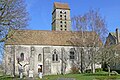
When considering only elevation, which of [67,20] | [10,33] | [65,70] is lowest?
[65,70]

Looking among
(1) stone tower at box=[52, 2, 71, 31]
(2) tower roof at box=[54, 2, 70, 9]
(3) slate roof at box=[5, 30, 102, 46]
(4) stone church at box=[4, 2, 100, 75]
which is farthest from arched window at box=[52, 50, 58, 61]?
(2) tower roof at box=[54, 2, 70, 9]

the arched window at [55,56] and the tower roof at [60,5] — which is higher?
the tower roof at [60,5]

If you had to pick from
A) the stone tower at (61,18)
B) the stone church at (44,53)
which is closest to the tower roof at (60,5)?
the stone tower at (61,18)

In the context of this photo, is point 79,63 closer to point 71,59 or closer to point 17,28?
point 71,59

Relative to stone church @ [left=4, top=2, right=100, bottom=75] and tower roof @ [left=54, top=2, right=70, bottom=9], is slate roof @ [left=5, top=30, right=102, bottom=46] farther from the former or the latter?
tower roof @ [left=54, top=2, right=70, bottom=9]

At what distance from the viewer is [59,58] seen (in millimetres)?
51719

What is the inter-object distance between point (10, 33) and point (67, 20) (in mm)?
55482

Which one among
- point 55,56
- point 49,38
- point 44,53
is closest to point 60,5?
point 49,38

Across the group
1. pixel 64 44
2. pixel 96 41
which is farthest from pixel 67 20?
pixel 96 41

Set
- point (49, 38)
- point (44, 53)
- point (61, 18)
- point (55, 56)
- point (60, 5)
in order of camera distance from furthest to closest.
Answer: point (60, 5) → point (61, 18) → point (49, 38) → point (55, 56) → point (44, 53)

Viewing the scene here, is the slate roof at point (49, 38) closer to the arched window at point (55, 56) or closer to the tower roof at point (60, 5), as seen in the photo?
the arched window at point (55, 56)

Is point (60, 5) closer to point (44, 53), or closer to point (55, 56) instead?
point (55, 56)

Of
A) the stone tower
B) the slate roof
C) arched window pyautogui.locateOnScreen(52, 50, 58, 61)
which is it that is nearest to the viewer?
the slate roof

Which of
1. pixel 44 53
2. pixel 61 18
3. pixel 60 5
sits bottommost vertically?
pixel 44 53
